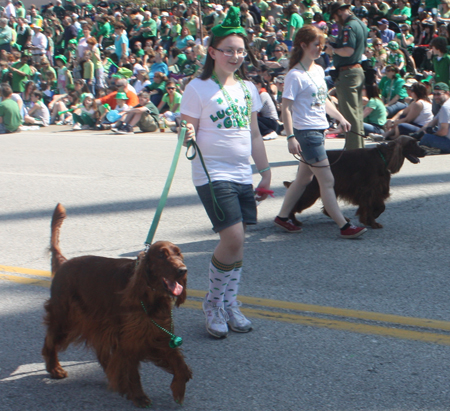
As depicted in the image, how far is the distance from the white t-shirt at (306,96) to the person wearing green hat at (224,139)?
5.75 feet

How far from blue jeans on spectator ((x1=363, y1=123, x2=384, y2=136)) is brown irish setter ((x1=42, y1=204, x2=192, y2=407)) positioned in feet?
31.2

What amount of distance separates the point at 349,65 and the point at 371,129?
3520mm

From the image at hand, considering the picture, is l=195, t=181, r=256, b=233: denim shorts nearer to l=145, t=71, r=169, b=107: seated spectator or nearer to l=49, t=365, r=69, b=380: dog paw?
l=49, t=365, r=69, b=380: dog paw

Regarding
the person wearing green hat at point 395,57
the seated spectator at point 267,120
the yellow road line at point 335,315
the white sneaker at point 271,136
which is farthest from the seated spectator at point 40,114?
the yellow road line at point 335,315

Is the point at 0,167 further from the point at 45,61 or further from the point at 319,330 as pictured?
A: the point at 45,61

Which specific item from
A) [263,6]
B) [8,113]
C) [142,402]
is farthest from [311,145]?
[263,6]

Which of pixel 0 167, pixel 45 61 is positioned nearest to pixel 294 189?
pixel 0 167

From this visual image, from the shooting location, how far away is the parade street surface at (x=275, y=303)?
10.0 ft

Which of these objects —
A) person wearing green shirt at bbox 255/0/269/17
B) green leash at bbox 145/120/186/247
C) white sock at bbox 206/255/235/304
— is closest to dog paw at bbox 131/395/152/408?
green leash at bbox 145/120/186/247

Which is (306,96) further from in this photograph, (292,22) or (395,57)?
(292,22)

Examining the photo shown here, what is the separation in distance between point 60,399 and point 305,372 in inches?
50.0

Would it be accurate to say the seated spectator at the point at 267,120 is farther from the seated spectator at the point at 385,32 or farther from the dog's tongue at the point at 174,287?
the dog's tongue at the point at 174,287

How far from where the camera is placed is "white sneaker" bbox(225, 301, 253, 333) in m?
3.77

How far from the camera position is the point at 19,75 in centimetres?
1867
